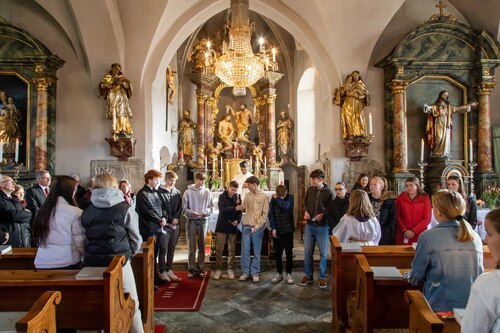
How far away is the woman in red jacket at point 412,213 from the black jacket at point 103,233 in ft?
11.6

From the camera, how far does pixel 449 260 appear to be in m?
Answer: 2.44

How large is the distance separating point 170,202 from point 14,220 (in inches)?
77.7

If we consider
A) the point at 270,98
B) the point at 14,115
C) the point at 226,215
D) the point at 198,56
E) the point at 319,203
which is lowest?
the point at 226,215

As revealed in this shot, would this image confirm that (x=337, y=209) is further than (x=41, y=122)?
No

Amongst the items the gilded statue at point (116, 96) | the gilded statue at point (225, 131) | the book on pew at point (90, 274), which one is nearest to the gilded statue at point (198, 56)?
the gilded statue at point (225, 131)

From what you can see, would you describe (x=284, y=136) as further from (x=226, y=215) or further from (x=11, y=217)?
(x=11, y=217)

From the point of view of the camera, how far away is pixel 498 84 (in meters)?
8.51

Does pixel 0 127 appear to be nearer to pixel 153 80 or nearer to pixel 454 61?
pixel 153 80

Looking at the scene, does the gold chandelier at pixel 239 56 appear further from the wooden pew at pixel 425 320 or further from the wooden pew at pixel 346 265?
the wooden pew at pixel 425 320

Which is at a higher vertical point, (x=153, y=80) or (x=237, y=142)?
(x=153, y=80)

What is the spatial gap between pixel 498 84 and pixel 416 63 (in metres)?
2.11

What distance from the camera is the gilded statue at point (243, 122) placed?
13.2 meters

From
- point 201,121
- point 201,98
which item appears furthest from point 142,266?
point 201,98

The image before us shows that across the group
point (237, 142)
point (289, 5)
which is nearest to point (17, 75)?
point (289, 5)
